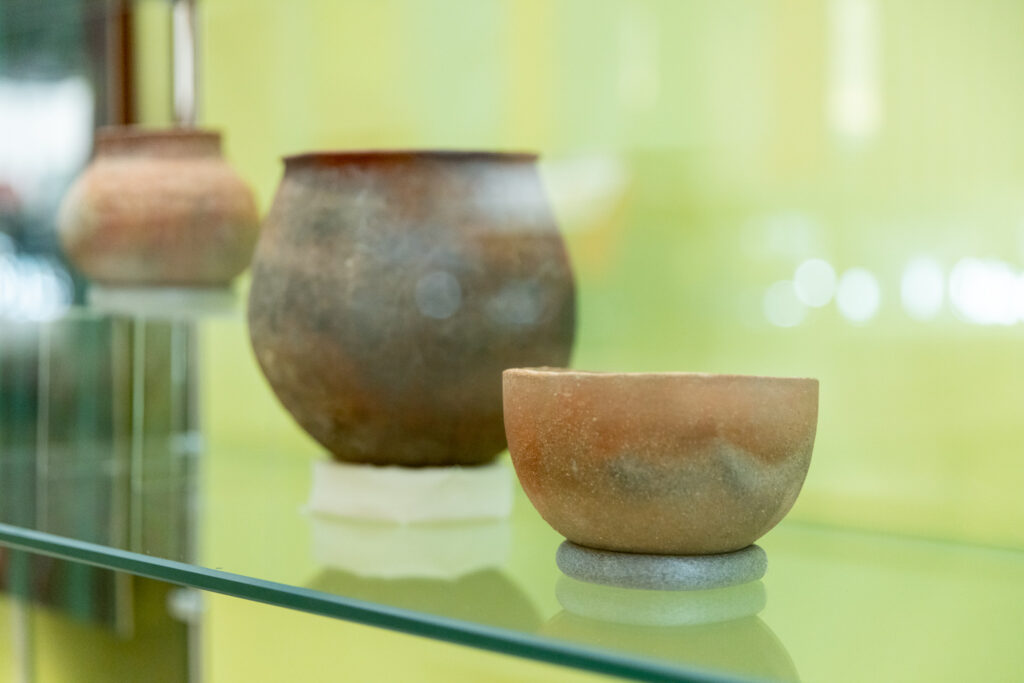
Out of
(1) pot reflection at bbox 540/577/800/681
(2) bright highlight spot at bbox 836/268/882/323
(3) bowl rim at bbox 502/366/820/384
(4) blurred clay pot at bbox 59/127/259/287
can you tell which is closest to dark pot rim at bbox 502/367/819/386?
(3) bowl rim at bbox 502/366/820/384

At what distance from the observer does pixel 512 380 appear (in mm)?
632

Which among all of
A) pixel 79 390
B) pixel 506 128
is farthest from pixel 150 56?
pixel 506 128

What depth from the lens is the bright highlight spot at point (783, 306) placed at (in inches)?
32.5

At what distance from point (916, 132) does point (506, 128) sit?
0.33 metres

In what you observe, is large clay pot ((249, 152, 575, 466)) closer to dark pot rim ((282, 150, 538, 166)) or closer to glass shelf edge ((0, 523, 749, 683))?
dark pot rim ((282, 150, 538, 166))

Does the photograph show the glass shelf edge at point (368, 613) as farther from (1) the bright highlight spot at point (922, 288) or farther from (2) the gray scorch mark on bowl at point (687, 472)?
(1) the bright highlight spot at point (922, 288)

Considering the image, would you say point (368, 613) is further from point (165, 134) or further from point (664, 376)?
point (165, 134)

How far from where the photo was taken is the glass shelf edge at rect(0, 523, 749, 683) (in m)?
0.49

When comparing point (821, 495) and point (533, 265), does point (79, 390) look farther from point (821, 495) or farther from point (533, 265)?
point (821, 495)

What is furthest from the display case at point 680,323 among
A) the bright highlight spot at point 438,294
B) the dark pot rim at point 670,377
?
the dark pot rim at point 670,377

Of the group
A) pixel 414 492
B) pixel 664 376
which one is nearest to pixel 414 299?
pixel 414 492

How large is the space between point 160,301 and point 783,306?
0.50 m

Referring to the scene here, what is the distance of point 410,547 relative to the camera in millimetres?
732

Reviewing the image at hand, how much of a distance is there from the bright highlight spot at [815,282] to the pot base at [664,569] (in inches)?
9.7
